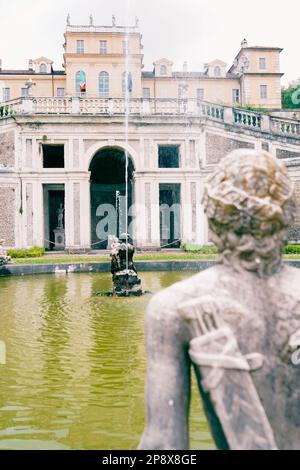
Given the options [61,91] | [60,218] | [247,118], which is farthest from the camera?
[61,91]

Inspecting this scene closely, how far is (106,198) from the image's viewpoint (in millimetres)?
33625

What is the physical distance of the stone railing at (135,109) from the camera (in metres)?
26.3

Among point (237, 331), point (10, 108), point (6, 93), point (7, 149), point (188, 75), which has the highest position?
point (188, 75)

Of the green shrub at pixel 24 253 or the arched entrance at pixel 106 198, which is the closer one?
the green shrub at pixel 24 253

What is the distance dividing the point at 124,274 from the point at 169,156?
19.0 metres

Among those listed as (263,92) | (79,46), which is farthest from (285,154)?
(79,46)

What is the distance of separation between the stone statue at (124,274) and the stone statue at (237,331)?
9.38 metres

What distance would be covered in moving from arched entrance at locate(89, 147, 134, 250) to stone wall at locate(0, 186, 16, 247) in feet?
25.9

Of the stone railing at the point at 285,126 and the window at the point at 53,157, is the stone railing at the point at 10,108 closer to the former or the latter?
the window at the point at 53,157

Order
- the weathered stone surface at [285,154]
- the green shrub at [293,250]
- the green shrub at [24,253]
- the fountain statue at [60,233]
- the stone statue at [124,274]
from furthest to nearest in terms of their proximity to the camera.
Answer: the fountain statue at [60,233] → the weathered stone surface at [285,154] → the green shrub at [24,253] → the green shrub at [293,250] → the stone statue at [124,274]

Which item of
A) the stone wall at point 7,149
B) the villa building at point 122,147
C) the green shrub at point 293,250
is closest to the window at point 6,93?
the villa building at point 122,147

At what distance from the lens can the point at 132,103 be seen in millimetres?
26828

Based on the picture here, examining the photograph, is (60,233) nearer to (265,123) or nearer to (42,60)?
(265,123)
